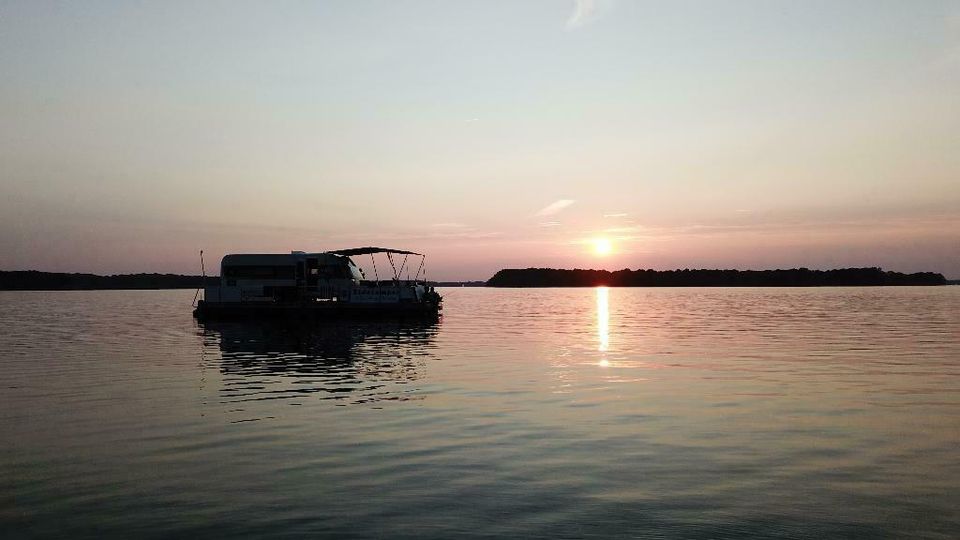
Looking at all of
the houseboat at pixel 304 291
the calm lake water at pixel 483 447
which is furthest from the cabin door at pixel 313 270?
the calm lake water at pixel 483 447

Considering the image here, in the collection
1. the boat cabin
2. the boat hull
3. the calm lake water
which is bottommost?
the calm lake water

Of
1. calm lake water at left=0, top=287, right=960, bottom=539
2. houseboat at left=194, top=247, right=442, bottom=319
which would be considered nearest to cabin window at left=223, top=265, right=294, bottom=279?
houseboat at left=194, top=247, right=442, bottom=319

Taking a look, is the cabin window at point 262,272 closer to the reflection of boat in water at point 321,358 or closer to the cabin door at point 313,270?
the cabin door at point 313,270

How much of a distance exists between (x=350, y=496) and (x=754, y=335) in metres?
34.8

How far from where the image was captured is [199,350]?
32.8 m

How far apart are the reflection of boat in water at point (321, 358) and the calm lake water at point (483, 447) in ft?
0.71

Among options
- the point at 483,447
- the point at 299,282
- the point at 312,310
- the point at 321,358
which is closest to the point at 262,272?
the point at 299,282

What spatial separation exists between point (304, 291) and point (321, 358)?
23320 mm

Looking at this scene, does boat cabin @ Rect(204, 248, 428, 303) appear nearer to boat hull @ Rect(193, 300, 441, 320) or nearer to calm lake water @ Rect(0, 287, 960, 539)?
boat hull @ Rect(193, 300, 441, 320)

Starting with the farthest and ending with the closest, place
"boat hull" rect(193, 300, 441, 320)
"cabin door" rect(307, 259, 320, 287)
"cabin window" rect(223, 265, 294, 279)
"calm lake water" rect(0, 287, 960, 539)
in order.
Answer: "cabin door" rect(307, 259, 320, 287) → "cabin window" rect(223, 265, 294, 279) → "boat hull" rect(193, 300, 441, 320) → "calm lake water" rect(0, 287, 960, 539)

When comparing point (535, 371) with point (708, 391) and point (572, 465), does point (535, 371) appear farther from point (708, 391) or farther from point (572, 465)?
point (572, 465)

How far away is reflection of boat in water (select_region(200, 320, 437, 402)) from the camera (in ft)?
66.2

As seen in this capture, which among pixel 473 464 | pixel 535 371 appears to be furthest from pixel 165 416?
pixel 535 371

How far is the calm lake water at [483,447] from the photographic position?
8711 mm
